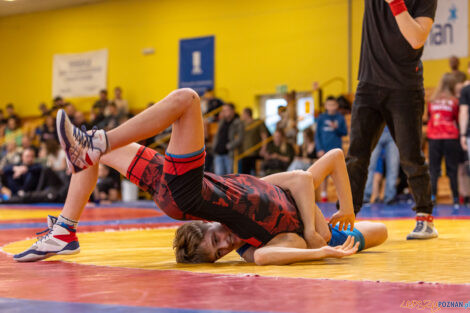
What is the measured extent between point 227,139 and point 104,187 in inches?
94.0

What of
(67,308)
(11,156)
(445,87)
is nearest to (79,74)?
(11,156)

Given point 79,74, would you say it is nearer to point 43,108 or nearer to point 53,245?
point 43,108

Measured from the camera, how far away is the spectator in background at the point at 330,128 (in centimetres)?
1018

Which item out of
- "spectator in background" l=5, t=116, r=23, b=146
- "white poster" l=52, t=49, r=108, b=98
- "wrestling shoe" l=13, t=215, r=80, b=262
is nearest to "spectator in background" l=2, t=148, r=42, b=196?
"spectator in background" l=5, t=116, r=23, b=146

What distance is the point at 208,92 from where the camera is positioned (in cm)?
1419

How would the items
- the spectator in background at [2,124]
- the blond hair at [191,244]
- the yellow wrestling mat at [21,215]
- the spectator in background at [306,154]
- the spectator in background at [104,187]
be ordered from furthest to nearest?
1. the spectator in background at [2,124]
2. the spectator in background at [104,187]
3. the spectator in background at [306,154]
4. the yellow wrestling mat at [21,215]
5. the blond hair at [191,244]

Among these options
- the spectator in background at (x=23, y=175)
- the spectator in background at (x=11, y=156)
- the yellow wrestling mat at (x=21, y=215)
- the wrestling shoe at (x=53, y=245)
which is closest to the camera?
the wrestling shoe at (x=53, y=245)

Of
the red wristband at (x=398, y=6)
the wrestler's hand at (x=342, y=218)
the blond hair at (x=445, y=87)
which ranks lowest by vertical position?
the wrestler's hand at (x=342, y=218)

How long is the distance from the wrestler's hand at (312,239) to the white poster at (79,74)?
572 inches

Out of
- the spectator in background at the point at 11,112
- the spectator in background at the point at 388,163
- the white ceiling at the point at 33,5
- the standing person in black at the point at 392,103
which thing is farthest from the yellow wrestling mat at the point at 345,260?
the white ceiling at the point at 33,5

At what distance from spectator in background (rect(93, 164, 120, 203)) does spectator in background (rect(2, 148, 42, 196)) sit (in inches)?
56.5

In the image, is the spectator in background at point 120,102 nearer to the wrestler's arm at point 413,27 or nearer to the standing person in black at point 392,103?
the standing person in black at point 392,103

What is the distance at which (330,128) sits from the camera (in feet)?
33.4

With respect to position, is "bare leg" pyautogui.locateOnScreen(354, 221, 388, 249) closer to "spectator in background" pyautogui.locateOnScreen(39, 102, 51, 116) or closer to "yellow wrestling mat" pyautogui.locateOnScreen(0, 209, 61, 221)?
"yellow wrestling mat" pyautogui.locateOnScreen(0, 209, 61, 221)
